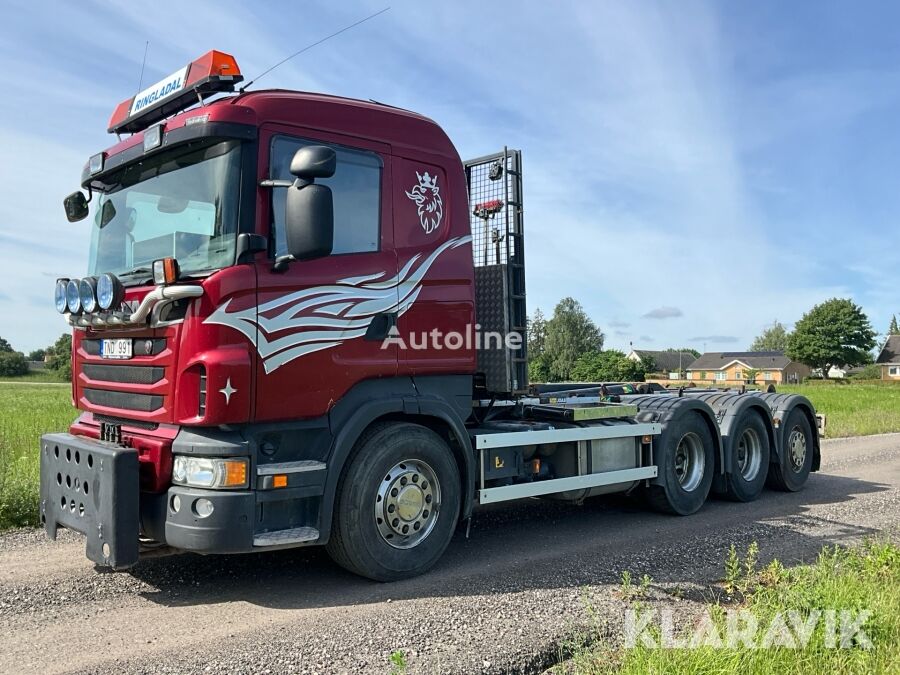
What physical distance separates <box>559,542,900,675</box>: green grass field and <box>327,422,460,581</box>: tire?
1457mm

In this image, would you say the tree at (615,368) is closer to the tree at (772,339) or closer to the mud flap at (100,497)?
the mud flap at (100,497)

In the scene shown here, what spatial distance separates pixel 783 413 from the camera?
927 centimetres

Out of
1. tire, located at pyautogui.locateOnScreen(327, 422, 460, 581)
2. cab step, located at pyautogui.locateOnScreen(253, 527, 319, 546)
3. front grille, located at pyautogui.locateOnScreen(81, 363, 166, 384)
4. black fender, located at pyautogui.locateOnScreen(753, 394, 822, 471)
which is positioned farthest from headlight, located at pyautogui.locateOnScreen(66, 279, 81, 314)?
black fender, located at pyautogui.locateOnScreen(753, 394, 822, 471)

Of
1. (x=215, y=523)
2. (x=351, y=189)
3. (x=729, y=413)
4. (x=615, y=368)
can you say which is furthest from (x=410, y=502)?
(x=615, y=368)

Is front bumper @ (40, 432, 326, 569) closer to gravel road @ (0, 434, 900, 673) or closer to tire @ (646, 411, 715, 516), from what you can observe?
gravel road @ (0, 434, 900, 673)

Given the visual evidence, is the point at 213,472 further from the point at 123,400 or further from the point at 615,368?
the point at 615,368

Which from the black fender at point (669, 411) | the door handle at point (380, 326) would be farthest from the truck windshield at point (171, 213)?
the black fender at point (669, 411)

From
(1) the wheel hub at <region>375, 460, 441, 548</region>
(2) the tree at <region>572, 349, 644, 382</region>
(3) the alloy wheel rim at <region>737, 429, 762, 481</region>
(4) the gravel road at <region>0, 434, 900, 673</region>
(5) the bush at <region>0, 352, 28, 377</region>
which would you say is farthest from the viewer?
(5) the bush at <region>0, 352, 28, 377</region>

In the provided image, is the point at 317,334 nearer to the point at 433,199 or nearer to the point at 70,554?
the point at 433,199

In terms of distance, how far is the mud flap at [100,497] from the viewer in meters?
4.34

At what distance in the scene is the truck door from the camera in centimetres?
462

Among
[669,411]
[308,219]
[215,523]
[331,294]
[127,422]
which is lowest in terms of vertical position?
[215,523]

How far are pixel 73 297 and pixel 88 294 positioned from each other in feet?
0.76

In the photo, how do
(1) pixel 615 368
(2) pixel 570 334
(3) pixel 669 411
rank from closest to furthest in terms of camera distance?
(3) pixel 669 411 < (1) pixel 615 368 < (2) pixel 570 334
